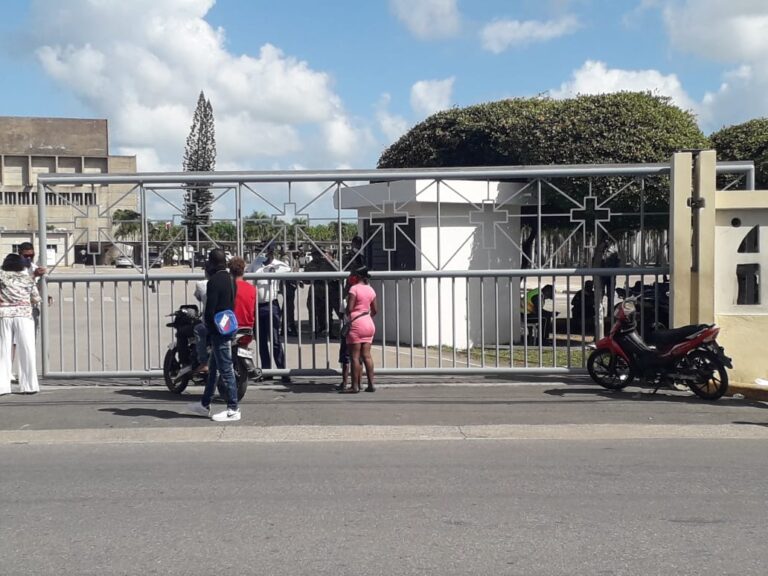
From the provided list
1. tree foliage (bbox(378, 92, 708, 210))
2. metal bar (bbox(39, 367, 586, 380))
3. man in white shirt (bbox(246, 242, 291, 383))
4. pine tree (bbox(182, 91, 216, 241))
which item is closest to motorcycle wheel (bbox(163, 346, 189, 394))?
→ metal bar (bbox(39, 367, 586, 380))

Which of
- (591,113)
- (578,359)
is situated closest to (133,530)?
(578,359)

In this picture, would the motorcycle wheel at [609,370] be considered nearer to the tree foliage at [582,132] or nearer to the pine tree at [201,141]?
the tree foliage at [582,132]

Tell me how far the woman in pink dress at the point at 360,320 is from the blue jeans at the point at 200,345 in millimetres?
1752

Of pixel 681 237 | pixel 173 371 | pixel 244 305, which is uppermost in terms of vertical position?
pixel 681 237

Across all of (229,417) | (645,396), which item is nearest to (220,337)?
(229,417)

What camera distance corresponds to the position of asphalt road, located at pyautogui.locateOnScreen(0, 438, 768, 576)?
5328 mm

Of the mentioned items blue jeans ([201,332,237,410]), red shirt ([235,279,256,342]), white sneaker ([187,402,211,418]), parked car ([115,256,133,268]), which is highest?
parked car ([115,256,133,268])

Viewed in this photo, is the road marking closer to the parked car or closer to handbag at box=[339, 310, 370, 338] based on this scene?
handbag at box=[339, 310, 370, 338]

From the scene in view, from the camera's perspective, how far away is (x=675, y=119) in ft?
61.1

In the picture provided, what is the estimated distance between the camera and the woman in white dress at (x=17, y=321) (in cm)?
1099

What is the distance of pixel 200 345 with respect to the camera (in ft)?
35.5

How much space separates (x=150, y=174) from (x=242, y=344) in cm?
276

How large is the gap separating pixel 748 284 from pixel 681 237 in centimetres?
105

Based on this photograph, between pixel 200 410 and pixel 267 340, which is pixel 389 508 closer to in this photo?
pixel 200 410
